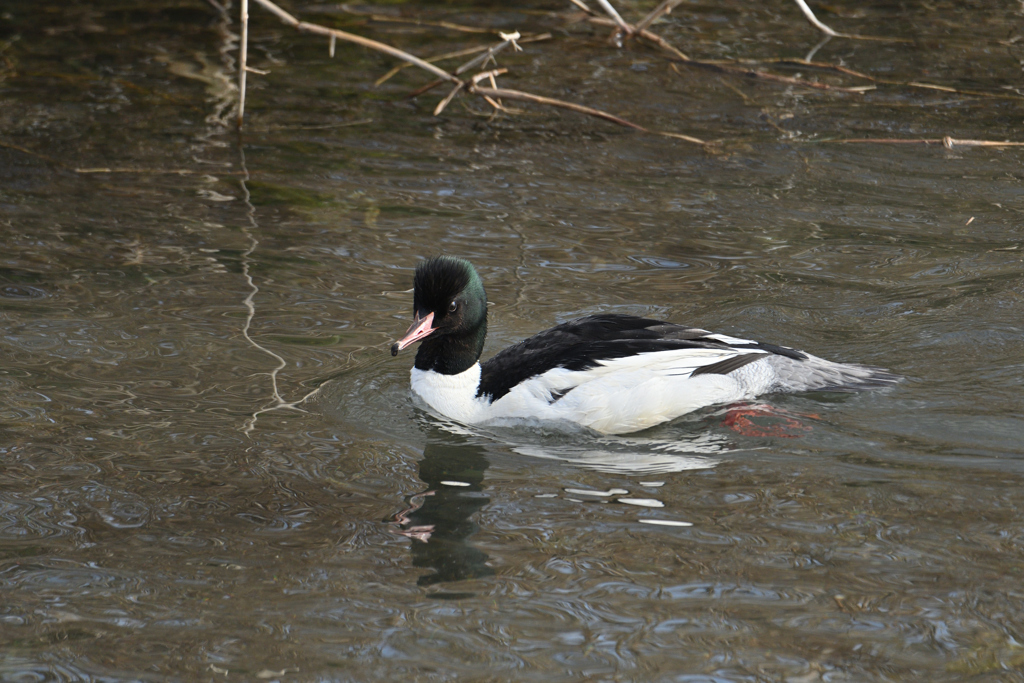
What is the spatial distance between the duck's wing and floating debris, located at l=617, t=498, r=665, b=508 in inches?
37.3

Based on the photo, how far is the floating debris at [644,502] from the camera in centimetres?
486

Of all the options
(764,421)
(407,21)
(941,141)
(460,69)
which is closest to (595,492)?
(764,421)

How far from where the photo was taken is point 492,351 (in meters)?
6.86

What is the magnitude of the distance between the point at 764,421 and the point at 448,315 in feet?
5.48

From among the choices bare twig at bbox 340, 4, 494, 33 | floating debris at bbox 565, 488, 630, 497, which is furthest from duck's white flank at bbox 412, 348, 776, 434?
bare twig at bbox 340, 4, 494, 33

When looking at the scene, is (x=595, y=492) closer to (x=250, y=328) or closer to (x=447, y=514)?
(x=447, y=514)

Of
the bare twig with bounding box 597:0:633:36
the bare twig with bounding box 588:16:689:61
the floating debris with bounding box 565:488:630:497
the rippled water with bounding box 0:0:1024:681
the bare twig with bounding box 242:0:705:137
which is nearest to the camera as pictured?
the rippled water with bounding box 0:0:1024:681

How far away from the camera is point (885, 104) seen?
1056 centimetres

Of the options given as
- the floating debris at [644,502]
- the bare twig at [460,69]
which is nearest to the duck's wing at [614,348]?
the floating debris at [644,502]

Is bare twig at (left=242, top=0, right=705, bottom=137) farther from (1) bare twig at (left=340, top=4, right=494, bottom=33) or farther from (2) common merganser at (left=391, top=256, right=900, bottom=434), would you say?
(1) bare twig at (left=340, top=4, right=494, bottom=33)

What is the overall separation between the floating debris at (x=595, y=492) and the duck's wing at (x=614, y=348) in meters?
0.82

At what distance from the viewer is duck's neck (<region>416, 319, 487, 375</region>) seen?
19.7 feet

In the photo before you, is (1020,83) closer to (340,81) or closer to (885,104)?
(885,104)

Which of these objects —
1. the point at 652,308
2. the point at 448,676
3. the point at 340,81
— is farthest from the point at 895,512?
the point at 340,81
